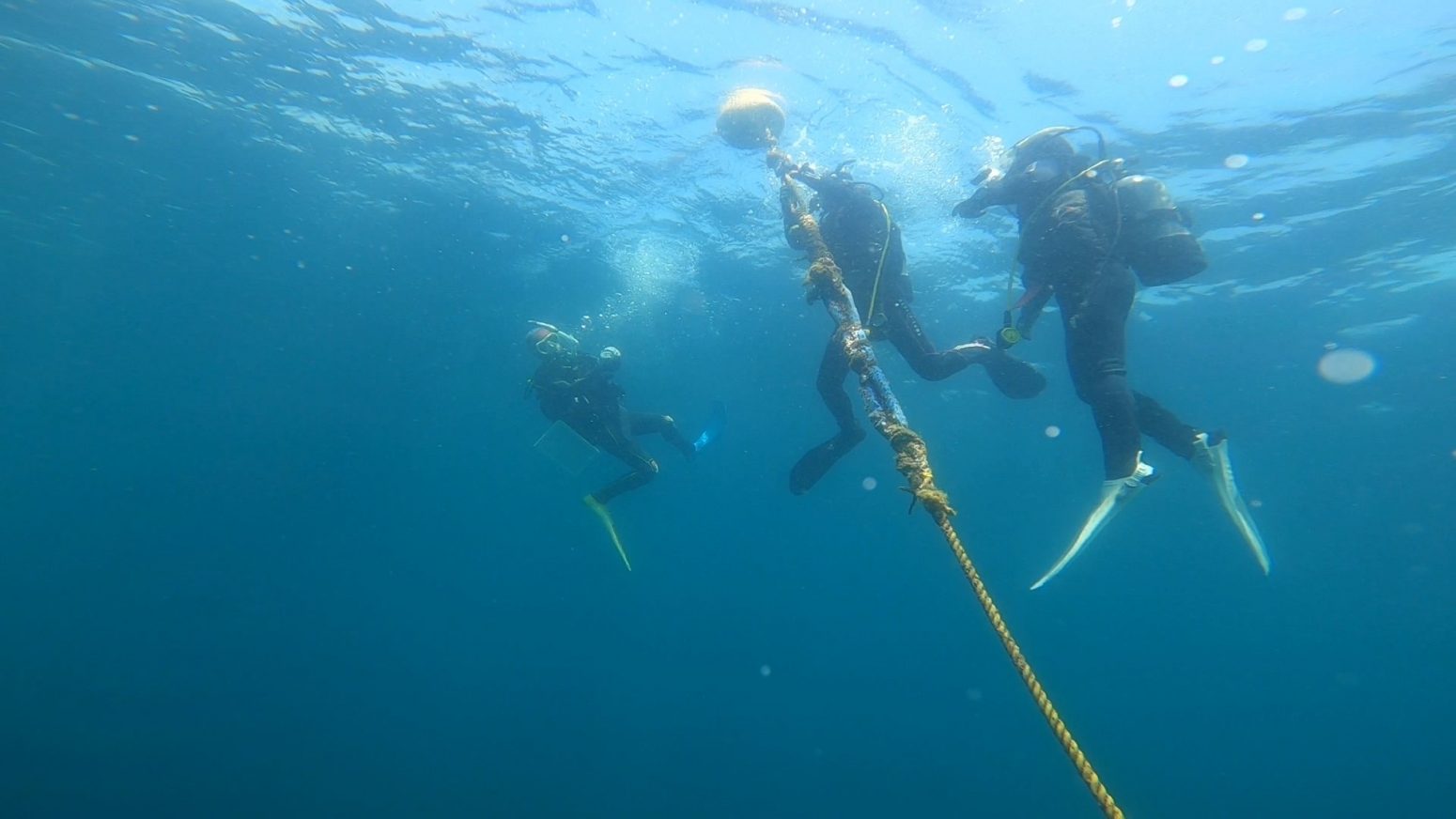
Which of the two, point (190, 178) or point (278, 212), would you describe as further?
point (278, 212)

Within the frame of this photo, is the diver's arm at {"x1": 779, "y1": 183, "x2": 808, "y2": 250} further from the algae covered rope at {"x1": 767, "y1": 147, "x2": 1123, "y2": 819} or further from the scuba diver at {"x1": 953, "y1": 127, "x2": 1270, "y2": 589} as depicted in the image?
the scuba diver at {"x1": 953, "y1": 127, "x2": 1270, "y2": 589}

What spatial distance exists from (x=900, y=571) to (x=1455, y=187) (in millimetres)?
52832

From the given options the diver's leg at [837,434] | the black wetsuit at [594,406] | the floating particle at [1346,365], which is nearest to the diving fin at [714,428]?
the black wetsuit at [594,406]

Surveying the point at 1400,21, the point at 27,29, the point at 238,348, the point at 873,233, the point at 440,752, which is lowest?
the point at 440,752

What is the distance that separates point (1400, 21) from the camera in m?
9.81

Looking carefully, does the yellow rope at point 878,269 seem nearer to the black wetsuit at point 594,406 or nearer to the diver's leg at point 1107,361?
the diver's leg at point 1107,361

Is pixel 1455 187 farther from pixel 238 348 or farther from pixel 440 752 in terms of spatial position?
pixel 238 348

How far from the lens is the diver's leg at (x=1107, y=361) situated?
5016 millimetres

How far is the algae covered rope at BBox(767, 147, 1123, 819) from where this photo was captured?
2344 mm

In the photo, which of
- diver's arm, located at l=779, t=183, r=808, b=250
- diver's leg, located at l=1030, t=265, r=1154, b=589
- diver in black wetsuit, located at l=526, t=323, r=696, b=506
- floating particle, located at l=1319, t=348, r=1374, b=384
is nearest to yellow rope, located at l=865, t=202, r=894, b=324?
diver's arm, located at l=779, t=183, r=808, b=250

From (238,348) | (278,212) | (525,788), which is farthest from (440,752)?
(278,212)

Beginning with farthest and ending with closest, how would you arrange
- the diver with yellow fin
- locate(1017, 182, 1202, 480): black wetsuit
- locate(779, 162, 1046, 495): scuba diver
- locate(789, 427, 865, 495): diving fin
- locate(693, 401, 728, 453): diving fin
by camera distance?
locate(693, 401, 728, 453): diving fin < the diver with yellow fin < locate(789, 427, 865, 495): diving fin < locate(779, 162, 1046, 495): scuba diver < locate(1017, 182, 1202, 480): black wetsuit

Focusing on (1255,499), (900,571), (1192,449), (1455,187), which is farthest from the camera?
(900,571)

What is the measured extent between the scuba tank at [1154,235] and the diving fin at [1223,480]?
1446 mm
